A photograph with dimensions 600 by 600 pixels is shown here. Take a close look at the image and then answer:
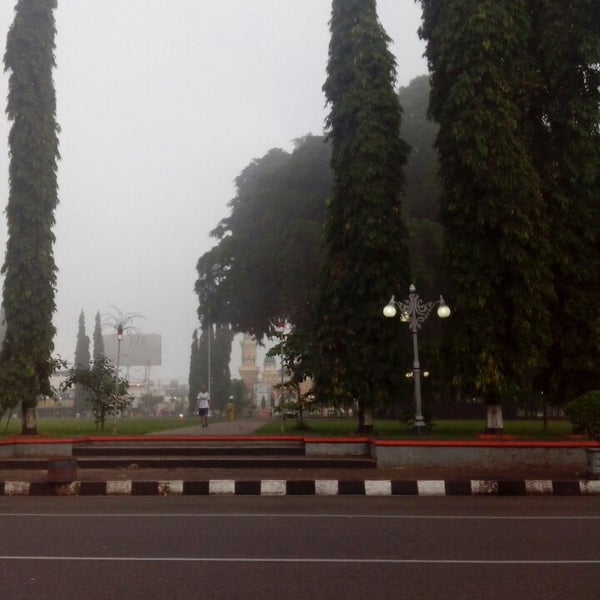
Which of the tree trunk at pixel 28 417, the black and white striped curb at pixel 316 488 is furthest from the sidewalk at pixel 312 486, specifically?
the tree trunk at pixel 28 417

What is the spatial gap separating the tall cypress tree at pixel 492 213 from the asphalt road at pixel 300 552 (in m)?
5.92

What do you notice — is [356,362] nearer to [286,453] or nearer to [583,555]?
[286,453]

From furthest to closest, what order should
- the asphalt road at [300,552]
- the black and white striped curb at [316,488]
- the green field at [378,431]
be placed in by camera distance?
1. the green field at [378,431]
2. the black and white striped curb at [316,488]
3. the asphalt road at [300,552]

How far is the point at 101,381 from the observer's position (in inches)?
922

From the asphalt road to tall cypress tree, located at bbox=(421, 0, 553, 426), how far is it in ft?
19.4

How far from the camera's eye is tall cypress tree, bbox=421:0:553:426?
15.6m

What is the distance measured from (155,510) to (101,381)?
14425 millimetres

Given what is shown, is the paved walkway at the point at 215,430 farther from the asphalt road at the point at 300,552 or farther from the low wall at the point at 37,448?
the asphalt road at the point at 300,552

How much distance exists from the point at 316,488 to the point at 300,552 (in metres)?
5.44

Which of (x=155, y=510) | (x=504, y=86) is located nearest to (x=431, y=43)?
(x=504, y=86)

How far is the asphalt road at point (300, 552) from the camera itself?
5.16 meters

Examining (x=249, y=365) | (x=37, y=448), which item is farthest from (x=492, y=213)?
(x=249, y=365)

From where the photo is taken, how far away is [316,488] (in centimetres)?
1183

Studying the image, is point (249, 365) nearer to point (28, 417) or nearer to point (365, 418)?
point (28, 417)
